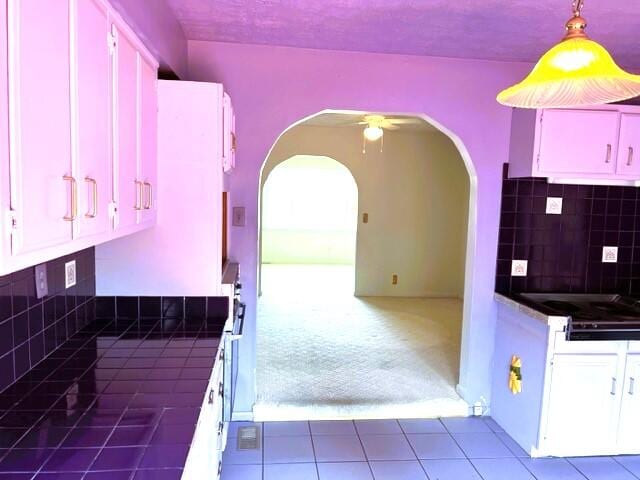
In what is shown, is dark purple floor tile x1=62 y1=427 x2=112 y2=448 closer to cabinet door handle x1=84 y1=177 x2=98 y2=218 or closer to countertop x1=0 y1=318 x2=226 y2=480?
countertop x1=0 y1=318 x2=226 y2=480

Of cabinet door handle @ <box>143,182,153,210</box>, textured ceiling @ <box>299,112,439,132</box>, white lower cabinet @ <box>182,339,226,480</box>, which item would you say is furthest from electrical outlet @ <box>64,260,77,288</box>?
textured ceiling @ <box>299,112,439,132</box>

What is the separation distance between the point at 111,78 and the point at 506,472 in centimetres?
266

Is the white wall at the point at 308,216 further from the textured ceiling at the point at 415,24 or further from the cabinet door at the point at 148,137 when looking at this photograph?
the cabinet door at the point at 148,137

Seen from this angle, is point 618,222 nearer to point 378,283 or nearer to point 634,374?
point 634,374

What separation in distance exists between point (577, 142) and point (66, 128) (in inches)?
106

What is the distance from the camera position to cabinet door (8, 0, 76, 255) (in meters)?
0.95

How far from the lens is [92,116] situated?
1.35 meters

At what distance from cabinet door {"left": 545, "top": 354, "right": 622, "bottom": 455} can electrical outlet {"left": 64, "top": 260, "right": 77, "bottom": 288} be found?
2467mm

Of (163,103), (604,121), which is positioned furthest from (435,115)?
(163,103)

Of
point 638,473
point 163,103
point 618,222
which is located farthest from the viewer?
point 618,222

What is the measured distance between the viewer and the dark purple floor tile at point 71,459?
1073 millimetres

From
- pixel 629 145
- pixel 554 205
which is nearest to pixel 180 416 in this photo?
pixel 554 205

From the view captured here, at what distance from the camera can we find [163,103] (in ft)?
6.93

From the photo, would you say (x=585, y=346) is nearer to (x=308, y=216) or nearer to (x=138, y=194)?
(x=138, y=194)
